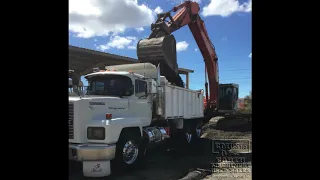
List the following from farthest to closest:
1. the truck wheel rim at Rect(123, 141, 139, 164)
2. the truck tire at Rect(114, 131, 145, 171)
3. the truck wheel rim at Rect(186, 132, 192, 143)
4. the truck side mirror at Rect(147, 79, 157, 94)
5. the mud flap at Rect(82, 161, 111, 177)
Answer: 1. the truck wheel rim at Rect(186, 132, 192, 143)
2. the truck side mirror at Rect(147, 79, 157, 94)
3. the truck wheel rim at Rect(123, 141, 139, 164)
4. the truck tire at Rect(114, 131, 145, 171)
5. the mud flap at Rect(82, 161, 111, 177)

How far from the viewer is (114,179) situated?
608 centimetres

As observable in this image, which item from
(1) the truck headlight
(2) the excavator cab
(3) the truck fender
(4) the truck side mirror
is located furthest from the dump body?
(2) the excavator cab

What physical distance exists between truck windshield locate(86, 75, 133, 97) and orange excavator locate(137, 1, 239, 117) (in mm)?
2655

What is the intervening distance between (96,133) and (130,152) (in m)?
1.11

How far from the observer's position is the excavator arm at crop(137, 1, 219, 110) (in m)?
9.80

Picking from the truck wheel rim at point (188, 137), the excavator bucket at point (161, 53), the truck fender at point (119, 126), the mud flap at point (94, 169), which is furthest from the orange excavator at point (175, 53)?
the mud flap at point (94, 169)

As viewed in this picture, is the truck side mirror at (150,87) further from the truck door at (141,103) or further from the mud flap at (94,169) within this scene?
the mud flap at (94,169)

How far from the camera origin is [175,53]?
35.2 feet

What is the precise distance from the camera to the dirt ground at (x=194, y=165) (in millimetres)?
6398

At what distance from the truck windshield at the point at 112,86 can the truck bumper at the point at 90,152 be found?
66.1 inches

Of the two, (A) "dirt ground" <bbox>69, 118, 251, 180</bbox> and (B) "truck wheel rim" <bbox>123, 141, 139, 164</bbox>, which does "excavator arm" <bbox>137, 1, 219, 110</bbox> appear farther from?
(B) "truck wheel rim" <bbox>123, 141, 139, 164</bbox>
